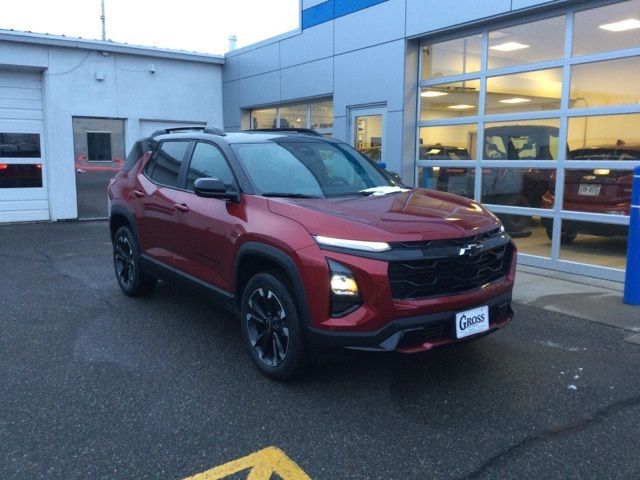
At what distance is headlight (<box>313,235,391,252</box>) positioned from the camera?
11.0ft

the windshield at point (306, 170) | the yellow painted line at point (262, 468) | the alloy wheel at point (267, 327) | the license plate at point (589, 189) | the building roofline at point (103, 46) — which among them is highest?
the building roofline at point (103, 46)

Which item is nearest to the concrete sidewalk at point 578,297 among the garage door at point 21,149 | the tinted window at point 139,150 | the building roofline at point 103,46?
the tinted window at point 139,150

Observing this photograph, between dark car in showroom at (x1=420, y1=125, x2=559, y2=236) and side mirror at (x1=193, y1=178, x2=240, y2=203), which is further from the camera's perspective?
dark car in showroom at (x1=420, y1=125, x2=559, y2=236)

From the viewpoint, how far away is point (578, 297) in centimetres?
613

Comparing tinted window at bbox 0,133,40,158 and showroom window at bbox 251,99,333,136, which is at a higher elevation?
showroom window at bbox 251,99,333,136

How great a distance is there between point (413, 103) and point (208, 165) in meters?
5.44

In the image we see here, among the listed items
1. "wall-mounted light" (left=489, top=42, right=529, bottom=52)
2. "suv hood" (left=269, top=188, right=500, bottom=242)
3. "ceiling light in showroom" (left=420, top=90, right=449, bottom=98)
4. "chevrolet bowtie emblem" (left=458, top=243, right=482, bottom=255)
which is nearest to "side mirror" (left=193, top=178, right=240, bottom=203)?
"suv hood" (left=269, top=188, right=500, bottom=242)

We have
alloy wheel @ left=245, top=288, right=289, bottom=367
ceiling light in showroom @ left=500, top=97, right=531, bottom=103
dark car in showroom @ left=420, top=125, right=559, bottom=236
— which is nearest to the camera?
alloy wheel @ left=245, top=288, right=289, bottom=367

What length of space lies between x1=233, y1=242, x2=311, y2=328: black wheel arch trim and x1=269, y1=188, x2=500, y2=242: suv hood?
255 mm

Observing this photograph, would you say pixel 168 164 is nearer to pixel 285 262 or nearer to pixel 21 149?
pixel 285 262

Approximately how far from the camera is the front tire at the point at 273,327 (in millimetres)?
3629

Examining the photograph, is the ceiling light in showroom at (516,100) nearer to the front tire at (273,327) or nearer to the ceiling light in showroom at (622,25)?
the ceiling light in showroom at (622,25)

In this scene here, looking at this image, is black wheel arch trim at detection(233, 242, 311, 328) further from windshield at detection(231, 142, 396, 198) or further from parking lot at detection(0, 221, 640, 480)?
windshield at detection(231, 142, 396, 198)

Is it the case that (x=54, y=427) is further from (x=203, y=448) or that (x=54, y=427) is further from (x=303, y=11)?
(x=303, y=11)
